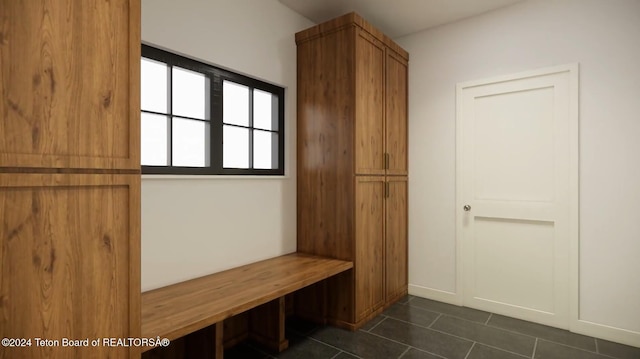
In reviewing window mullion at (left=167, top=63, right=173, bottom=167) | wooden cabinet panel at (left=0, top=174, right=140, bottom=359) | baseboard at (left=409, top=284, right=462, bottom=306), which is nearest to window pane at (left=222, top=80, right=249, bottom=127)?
window mullion at (left=167, top=63, right=173, bottom=167)

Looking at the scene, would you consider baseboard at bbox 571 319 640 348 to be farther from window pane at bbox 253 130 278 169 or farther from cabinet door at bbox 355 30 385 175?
window pane at bbox 253 130 278 169

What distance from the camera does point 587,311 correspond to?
2.57 meters

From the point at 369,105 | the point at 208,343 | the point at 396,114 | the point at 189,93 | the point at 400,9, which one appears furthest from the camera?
the point at 396,114

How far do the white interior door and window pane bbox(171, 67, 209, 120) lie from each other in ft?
7.95

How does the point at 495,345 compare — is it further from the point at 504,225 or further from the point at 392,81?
the point at 392,81

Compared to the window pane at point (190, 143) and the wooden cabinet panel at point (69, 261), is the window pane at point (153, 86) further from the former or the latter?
the wooden cabinet panel at point (69, 261)

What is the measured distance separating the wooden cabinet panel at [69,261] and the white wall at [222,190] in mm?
676

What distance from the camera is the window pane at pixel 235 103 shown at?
2506 millimetres

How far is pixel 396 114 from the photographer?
128 inches

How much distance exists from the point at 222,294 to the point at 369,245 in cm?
140

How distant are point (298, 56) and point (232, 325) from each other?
2.41 m

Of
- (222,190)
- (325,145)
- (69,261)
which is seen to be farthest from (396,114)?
(69,261)

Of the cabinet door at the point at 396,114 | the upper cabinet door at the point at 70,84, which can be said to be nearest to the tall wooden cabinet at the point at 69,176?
the upper cabinet door at the point at 70,84

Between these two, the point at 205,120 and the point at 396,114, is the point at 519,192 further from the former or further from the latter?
the point at 205,120
